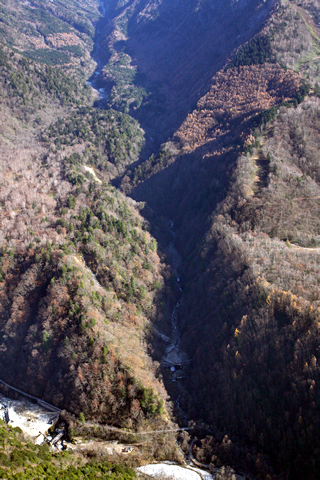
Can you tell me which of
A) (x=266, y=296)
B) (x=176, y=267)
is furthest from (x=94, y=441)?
(x=176, y=267)

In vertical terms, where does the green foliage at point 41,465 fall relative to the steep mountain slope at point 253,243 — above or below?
below

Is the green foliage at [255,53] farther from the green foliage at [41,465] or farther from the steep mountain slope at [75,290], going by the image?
the green foliage at [41,465]

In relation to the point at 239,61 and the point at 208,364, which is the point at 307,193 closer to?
the point at 208,364

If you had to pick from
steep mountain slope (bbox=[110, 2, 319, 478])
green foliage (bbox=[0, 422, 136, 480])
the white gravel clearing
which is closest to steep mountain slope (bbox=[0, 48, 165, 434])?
the white gravel clearing

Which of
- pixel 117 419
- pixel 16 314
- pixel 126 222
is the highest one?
pixel 126 222

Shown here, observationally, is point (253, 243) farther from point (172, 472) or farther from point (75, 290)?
point (172, 472)

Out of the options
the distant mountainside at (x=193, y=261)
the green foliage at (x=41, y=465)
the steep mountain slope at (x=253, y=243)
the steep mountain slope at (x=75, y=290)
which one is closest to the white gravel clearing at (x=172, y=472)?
the distant mountainside at (x=193, y=261)

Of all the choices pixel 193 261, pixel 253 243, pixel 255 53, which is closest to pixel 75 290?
pixel 193 261

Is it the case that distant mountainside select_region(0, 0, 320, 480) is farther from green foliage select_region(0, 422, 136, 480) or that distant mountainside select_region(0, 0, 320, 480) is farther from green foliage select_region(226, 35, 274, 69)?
green foliage select_region(0, 422, 136, 480)
